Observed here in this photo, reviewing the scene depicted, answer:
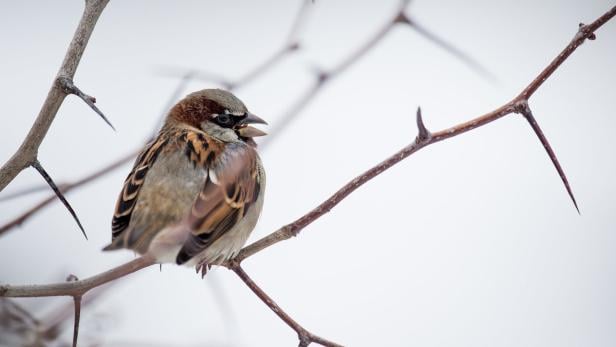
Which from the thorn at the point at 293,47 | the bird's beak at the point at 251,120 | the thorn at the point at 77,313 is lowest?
the thorn at the point at 77,313

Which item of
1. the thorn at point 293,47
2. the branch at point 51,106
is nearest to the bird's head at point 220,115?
the thorn at point 293,47

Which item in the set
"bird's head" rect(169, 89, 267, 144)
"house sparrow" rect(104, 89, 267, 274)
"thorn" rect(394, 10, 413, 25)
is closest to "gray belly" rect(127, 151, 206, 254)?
"house sparrow" rect(104, 89, 267, 274)

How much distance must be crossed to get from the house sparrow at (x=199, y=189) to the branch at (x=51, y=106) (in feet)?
2.72

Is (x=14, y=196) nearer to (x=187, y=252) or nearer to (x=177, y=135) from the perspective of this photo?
(x=187, y=252)

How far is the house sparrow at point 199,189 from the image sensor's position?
111 inches

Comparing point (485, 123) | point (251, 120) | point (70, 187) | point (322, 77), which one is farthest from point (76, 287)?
point (251, 120)

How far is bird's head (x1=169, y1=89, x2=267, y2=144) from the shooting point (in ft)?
11.5

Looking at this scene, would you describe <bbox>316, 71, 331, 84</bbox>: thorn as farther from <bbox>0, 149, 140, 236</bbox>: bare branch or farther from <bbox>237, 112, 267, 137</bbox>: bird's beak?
<bbox>237, 112, 267, 137</bbox>: bird's beak

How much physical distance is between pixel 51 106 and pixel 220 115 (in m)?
1.86

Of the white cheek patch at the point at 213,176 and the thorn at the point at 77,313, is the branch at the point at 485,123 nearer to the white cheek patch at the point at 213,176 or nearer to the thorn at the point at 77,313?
the thorn at the point at 77,313

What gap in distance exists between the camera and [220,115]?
356cm

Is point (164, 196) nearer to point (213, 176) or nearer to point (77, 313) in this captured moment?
point (213, 176)

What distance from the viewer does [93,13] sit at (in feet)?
5.68

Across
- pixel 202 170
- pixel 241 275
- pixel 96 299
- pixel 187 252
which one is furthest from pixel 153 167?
pixel 96 299
